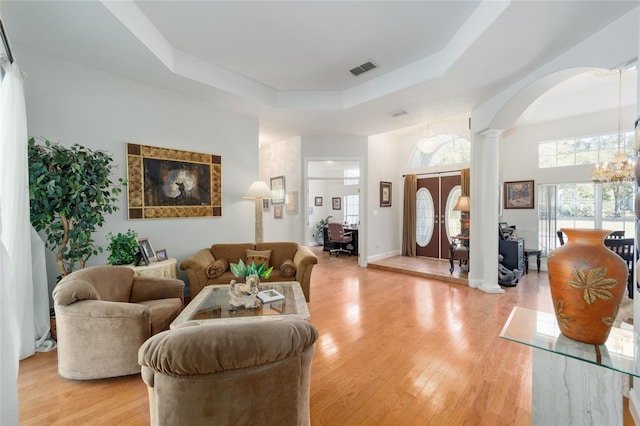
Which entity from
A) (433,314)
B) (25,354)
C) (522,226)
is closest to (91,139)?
(25,354)

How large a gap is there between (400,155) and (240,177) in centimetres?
441

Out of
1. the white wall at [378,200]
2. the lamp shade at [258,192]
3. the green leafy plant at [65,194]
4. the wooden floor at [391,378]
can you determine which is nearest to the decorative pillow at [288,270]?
the wooden floor at [391,378]

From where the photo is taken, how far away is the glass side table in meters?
1.22

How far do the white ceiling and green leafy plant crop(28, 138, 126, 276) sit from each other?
3.51 ft

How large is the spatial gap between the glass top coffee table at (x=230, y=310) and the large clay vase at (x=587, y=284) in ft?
5.26

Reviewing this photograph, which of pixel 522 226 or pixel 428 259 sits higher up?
pixel 522 226

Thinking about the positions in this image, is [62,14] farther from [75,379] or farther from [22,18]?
[75,379]

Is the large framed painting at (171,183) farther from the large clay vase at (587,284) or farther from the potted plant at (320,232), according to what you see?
the potted plant at (320,232)

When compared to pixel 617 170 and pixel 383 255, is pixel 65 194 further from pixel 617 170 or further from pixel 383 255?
pixel 617 170

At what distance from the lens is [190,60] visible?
336 cm

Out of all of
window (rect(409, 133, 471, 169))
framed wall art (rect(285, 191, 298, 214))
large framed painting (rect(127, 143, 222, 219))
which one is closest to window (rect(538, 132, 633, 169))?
window (rect(409, 133, 471, 169))

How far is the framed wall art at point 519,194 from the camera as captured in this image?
5.81 meters

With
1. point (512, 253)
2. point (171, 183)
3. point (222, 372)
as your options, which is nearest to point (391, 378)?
point (222, 372)

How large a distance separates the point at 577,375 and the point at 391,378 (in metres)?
1.18
